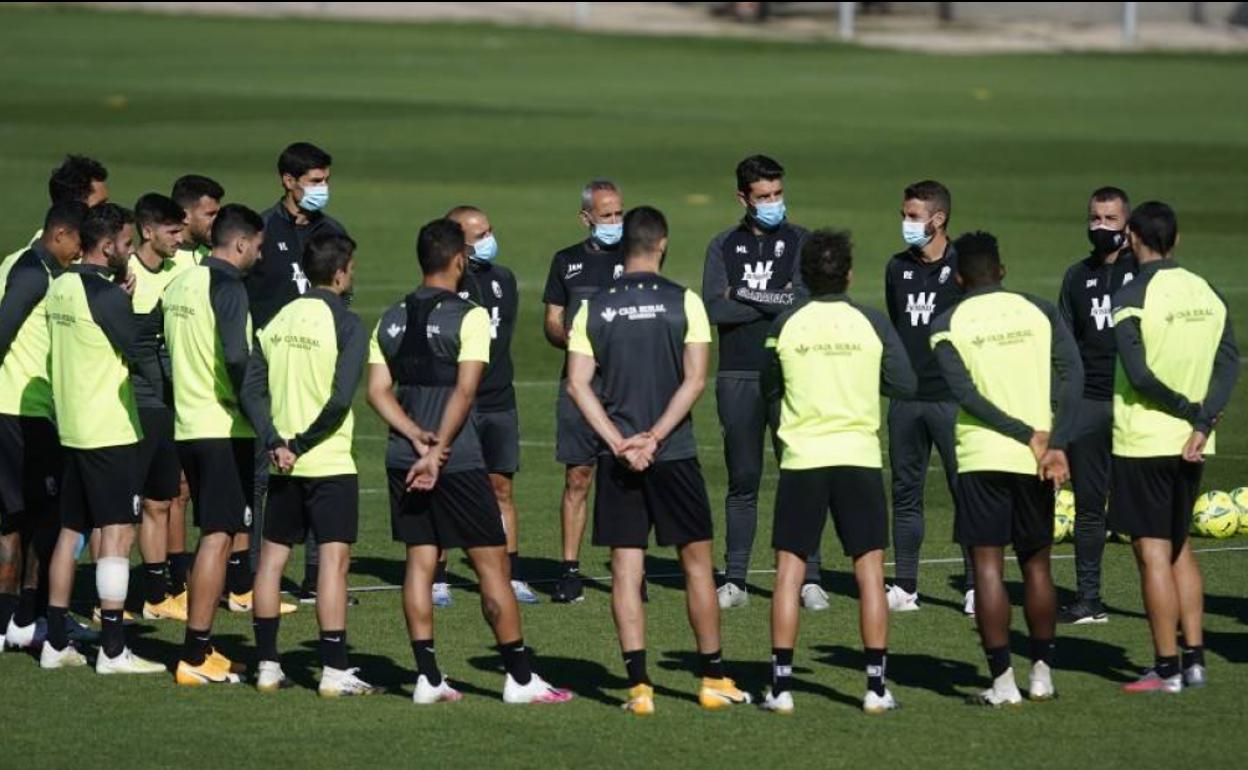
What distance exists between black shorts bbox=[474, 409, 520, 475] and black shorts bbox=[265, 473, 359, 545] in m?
2.38

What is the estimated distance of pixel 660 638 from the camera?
42.1 ft

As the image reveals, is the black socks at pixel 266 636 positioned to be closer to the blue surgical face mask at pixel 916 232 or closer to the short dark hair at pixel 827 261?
the short dark hair at pixel 827 261

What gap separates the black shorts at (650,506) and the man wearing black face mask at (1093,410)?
2.89 metres

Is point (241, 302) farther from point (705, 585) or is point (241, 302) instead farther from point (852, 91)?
point (852, 91)

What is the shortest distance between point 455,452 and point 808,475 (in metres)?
1.63

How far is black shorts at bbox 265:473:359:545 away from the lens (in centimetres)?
1144

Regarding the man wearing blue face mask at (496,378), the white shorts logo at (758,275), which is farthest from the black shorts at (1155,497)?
the man wearing blue face mask at (496,378)

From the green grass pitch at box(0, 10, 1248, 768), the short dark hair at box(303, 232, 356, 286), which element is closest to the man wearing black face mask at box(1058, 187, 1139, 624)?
the green grass pitch at box(0, 10, 1248, 768)

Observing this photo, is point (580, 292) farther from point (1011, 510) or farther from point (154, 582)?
point (1011, 510)

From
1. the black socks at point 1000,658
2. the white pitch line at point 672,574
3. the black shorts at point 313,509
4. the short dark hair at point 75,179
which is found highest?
the short dark hair at point 75,179

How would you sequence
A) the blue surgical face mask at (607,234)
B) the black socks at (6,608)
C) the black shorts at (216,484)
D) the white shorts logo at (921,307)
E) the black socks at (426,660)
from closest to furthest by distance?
the black socks at (426,660), the black shorts at (216,484), the black socks at (6,608), the white shorts logo at (921,307), the blue surgical face mask at (607,234)

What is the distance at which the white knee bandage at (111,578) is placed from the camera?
11.9m

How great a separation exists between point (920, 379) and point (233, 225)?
392cm

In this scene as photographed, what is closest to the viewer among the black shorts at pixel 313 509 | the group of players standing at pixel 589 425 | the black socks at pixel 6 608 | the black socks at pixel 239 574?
the group of players standing at pixel 589 425
